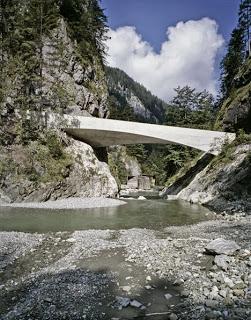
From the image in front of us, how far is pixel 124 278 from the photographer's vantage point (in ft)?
20.0

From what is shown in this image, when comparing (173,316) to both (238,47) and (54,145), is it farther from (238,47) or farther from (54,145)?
(238,47)

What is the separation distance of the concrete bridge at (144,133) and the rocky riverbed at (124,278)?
18.1 meters

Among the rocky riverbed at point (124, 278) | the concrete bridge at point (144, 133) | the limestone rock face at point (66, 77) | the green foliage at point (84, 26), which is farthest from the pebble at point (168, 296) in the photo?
the green foliage at point (84, 26)

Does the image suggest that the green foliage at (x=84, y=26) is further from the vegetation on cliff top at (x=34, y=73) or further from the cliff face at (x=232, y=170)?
the cliff face at (x=232, y=170)

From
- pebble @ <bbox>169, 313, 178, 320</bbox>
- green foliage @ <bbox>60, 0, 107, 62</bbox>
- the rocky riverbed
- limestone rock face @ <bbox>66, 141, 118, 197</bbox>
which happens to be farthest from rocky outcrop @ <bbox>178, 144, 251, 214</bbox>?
green foliage @ <bbox>60, 0, 107, 62</bbox>

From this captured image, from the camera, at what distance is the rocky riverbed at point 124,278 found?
4.68 m

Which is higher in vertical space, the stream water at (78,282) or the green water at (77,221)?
the stream water at (78,282)

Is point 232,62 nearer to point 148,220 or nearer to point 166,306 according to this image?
point 148,220

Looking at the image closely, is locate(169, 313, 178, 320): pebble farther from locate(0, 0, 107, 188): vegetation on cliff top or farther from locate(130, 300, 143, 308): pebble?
locate(0, 0, 107, 188): vegetation on cliff top

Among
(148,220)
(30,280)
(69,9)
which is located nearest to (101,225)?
(148,220)

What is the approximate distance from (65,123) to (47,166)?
5.45 meters

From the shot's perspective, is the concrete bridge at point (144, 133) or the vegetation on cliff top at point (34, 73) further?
the concrete bridge at point (144, 133)

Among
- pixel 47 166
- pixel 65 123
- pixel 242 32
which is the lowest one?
pixel 47 166

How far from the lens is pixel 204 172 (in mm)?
26141
